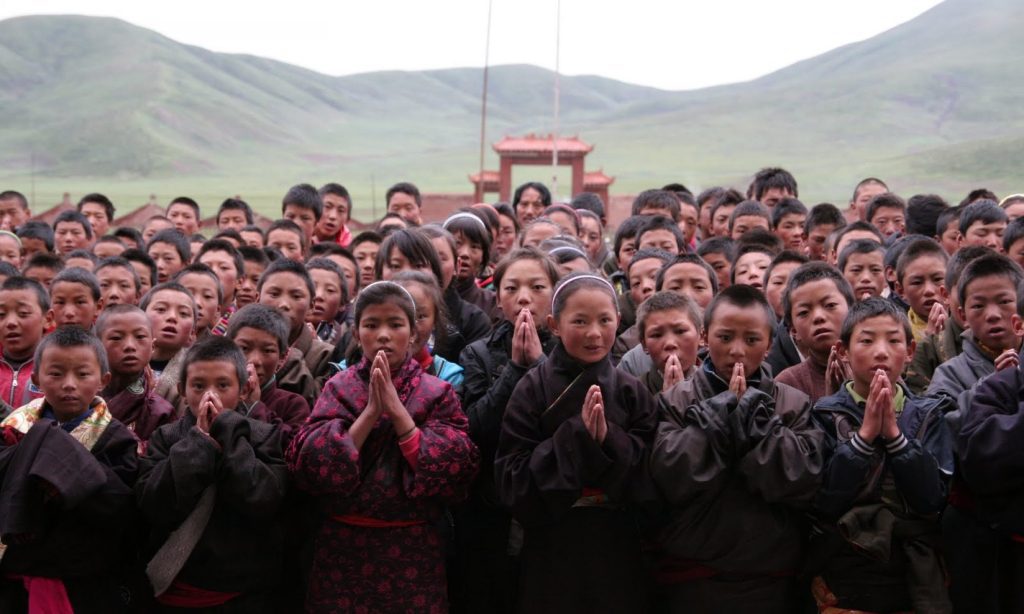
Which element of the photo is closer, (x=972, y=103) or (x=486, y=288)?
(x=486, y=288)

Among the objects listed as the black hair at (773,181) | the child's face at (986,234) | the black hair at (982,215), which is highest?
the black hair at (773,181)

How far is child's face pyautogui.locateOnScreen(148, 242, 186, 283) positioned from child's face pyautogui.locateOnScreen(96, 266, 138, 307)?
102cm

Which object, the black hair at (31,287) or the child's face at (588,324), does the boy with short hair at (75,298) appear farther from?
the child's face at (588,324)

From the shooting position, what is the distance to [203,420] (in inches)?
127

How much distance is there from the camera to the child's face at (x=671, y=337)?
144 inches

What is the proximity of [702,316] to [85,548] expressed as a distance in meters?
2.25

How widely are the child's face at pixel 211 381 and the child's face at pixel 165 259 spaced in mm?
2894

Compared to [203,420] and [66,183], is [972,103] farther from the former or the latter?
[203,420]

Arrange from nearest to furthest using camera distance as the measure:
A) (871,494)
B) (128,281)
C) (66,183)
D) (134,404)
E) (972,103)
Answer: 1. (871,494)
2. (134,404)
3. (128,281)
4. (66,183)
5. (972,103)

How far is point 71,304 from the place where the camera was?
15.1 feet

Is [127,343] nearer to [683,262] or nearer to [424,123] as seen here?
[683,262]

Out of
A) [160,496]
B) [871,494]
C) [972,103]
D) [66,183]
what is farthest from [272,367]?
[972,103]

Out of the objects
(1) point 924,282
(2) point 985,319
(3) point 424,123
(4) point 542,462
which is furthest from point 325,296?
(3) point 424,123

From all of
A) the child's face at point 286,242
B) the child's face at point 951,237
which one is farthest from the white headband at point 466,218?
the child's face at point 951,237
